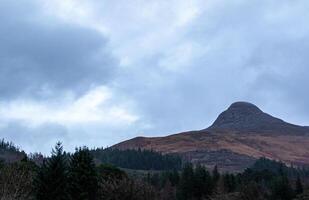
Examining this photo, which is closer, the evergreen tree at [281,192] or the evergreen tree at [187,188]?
the evergreen tree at [281,192]

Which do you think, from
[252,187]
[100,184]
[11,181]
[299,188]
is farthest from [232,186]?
[11,181]

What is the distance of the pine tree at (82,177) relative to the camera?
49406 mm

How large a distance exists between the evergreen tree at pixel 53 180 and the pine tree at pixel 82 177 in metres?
3.36

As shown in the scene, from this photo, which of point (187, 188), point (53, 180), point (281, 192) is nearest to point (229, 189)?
point (187, 188)

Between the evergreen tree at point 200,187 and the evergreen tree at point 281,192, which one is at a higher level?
the evergreen tree at point 200,187

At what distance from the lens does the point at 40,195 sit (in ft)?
144

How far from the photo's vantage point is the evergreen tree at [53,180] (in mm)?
44062

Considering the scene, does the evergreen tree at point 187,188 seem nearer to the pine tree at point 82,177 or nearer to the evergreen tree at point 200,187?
the evergreen tree at point 200,187

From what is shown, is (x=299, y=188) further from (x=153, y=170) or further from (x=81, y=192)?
(x=153, y=170)

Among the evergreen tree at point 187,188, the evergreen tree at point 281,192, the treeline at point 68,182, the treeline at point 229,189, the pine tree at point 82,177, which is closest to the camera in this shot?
the treeline at point 68,182

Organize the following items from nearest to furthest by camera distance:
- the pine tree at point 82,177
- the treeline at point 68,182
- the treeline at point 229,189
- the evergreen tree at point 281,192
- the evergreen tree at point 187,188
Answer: the treeline at point 68,182 < the pine tree at point 82,177 < the treeline at point 229,189 < the evergreen tree at point 281,192 < the evergreen tree at point 187,188

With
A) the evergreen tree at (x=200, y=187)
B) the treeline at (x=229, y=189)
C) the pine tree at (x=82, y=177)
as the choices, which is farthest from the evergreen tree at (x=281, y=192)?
the pine tree at (x=82, y=177)

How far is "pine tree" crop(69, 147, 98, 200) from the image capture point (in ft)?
162

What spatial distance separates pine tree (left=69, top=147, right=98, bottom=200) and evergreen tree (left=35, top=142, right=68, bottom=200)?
3.36 meters
